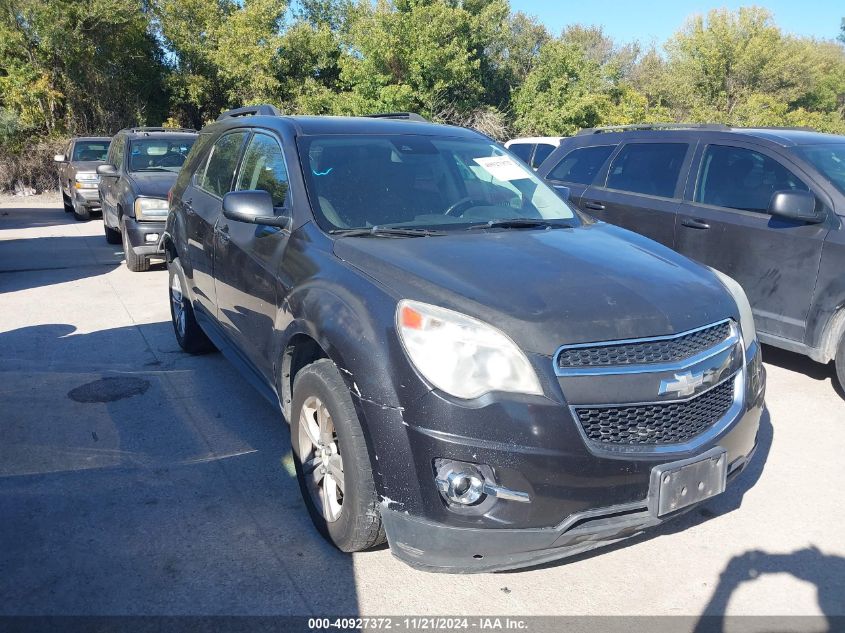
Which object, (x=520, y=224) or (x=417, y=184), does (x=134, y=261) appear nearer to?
(x=417, y=184)

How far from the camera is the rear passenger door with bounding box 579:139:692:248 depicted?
21.2ft

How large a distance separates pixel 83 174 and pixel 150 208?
7243mm

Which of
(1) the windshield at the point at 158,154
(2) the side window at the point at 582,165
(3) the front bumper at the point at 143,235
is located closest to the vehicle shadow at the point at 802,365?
(2) the side window at the point at 582,165

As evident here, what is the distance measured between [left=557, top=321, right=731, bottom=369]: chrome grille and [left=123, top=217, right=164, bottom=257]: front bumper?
7855mm

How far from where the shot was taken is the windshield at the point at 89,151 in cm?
1645

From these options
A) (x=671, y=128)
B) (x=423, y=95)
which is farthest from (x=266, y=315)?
(x=423, y=95)

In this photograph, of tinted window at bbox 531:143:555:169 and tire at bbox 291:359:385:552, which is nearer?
tire at bbox 291:359:385:552

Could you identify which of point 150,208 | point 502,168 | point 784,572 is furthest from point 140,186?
point 784,572

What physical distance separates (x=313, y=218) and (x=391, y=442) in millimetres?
1415

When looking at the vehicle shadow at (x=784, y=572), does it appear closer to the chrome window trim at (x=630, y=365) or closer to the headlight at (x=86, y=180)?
the chrome window trim at (x=630, y=365)

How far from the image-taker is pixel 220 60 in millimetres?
26453

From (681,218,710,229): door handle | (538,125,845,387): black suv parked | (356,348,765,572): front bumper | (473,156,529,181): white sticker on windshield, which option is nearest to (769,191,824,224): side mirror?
(538,125,845,387): black suv parked

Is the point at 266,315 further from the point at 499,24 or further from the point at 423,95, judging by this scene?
the point at 499,24

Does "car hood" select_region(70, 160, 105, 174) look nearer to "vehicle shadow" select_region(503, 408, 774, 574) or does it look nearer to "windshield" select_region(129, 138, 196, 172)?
"windshield" select_region(129, 138, 196, 172)
